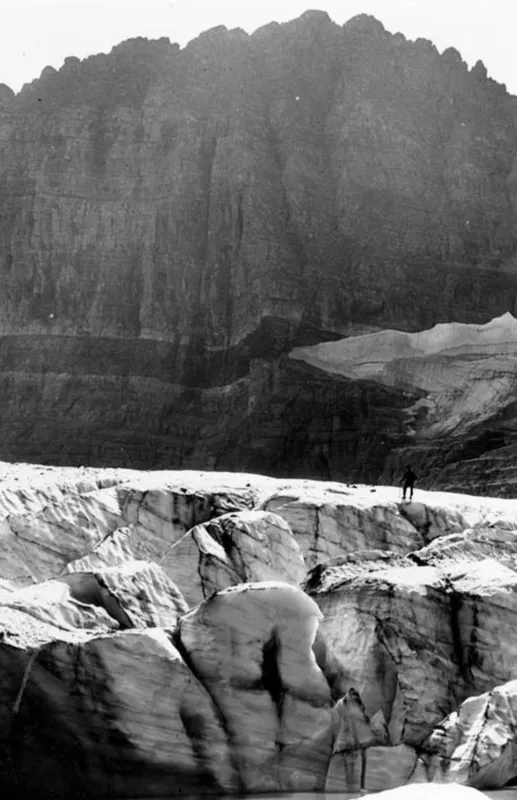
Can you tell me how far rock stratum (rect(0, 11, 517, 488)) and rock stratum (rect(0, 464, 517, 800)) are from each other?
49246mm

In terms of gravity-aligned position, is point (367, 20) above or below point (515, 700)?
above

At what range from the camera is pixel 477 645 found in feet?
96.6

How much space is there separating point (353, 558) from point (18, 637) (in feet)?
32.2

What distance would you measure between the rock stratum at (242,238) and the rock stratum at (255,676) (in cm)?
4925

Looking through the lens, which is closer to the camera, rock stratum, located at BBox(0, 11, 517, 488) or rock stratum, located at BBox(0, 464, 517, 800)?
rock stratum, located at BBox(0, 464, 517, 800)

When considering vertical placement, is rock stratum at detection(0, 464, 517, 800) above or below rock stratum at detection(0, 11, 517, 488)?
below

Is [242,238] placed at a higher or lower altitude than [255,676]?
higher

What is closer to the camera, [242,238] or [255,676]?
[255,676]

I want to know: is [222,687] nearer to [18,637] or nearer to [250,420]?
[18,637]

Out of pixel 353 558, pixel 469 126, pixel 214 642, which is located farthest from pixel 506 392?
pixel 214 642

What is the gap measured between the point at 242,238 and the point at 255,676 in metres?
64.2

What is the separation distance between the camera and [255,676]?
1075 inches

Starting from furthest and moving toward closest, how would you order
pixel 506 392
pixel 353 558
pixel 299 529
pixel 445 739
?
pixel 506 392 < pixel 299 529 < pixel 353 558 < pixel 445 739

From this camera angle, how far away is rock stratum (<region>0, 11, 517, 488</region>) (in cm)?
8450
